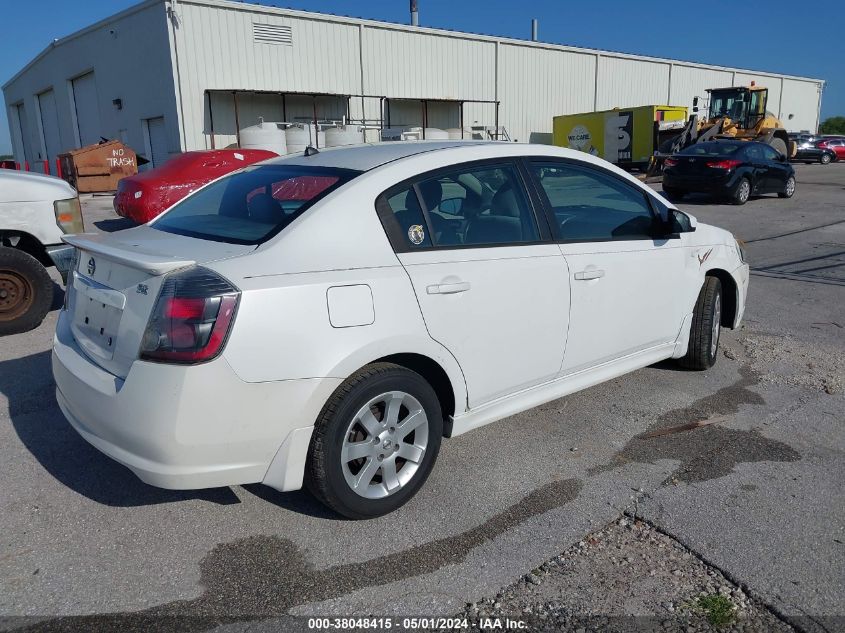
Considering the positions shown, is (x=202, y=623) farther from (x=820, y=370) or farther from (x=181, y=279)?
(x=820, y=370)

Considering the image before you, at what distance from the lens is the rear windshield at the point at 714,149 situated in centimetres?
1712

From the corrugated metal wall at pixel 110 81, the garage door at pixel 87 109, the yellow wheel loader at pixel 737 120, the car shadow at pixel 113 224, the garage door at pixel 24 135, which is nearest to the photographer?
the car shadow at pixel 113 224

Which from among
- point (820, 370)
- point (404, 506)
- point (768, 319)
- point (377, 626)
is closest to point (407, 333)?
point (404, 506)

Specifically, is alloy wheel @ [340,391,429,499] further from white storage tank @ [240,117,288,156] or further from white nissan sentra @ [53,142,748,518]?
white storage tank @ [240,117,288,156]

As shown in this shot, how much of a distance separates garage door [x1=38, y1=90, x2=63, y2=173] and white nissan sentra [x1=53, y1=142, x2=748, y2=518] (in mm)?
33325

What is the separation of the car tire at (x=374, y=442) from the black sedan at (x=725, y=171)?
50.8ft

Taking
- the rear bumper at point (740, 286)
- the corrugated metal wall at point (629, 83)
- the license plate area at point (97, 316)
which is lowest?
the rear bumper at point (740, 286)

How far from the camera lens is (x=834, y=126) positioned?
7450 centimetres

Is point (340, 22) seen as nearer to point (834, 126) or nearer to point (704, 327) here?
point (704, 327)

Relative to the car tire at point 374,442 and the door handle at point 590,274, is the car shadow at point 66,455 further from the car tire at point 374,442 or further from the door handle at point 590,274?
the door handle at point 590,274

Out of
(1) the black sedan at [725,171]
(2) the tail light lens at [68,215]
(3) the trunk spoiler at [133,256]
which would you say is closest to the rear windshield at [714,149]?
(1) the black sedan at [725,171]

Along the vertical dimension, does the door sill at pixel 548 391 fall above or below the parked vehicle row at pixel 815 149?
below

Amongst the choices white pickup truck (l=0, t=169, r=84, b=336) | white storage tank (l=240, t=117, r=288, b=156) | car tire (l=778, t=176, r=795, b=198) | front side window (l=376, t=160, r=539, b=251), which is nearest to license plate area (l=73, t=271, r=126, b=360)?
front side window (l=376, t=160, r=539, b=251)

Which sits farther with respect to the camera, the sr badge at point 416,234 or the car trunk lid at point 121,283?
the sr badge at point 416,234
